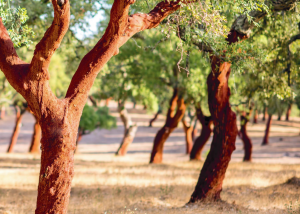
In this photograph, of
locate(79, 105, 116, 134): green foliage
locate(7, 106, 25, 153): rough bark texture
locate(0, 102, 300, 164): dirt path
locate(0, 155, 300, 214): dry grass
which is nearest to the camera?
locate(0, 155, 300, 214): dry grass

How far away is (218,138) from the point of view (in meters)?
7.80

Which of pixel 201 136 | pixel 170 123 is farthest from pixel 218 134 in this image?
pixel 201 136

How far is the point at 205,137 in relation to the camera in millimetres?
17312

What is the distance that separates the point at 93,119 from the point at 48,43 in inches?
920

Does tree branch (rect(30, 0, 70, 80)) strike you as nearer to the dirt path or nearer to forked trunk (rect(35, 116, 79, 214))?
forked trunk (rect(35, 116, 79, 214))

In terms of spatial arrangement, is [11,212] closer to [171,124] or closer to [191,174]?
[191,174]

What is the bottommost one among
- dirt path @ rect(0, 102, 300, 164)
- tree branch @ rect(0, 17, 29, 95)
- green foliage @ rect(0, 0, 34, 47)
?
dirt path @ rect(0, 102, 300, 164)

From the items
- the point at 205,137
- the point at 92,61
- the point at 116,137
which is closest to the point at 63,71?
the point at 205,137

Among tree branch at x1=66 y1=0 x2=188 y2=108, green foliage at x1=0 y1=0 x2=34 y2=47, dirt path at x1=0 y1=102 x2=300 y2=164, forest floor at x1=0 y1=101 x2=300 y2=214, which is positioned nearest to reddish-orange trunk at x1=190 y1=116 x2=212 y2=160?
forest floor at x1=0 y1=101 x2=300 y2=214

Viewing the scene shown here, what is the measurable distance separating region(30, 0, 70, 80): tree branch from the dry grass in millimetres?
3044

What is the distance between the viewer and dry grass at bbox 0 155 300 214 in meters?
7.28

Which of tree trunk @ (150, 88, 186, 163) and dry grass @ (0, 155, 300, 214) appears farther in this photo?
tree trunk @ (150, 88, 186, 163)

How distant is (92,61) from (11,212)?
4.18m

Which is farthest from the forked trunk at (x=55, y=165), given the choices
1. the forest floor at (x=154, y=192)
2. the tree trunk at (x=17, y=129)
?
the tree trunk at (x=17, y=129)
